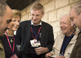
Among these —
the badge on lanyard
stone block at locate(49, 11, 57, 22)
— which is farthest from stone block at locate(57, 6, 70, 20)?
the badge on lanyard

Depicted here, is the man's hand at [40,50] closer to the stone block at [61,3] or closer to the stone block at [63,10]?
the stone block at [63,10]

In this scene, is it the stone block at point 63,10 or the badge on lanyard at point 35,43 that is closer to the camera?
the badge on lanyard at point 35,43

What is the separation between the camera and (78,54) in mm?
839

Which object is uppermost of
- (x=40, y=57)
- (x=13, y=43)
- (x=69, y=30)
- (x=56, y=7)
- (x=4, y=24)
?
(x=56, y=7)

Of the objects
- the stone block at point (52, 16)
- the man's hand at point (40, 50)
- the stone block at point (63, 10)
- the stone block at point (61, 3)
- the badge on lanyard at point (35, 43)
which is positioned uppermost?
the stone block at point (61, 3)

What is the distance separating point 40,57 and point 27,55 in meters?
0.26

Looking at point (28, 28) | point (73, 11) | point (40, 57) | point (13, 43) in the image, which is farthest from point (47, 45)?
point (73, 11)

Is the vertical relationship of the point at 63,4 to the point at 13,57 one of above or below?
above

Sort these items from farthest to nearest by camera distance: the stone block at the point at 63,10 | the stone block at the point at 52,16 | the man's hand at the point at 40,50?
the stone block at the point at 52,16, the stone block at the point at 63,10, the man's hand at the point at 40,50

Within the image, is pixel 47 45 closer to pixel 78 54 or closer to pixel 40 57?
pixel 40 57

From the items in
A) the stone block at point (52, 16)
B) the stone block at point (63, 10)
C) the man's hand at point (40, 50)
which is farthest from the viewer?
the stone block at point (52, 16)

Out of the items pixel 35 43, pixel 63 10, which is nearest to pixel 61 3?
pixel 63 10

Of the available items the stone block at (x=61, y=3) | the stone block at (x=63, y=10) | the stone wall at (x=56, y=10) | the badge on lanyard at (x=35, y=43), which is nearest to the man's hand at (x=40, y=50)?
the badge on lanyard at (x=35, y=43)

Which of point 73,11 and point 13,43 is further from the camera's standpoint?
point 13,43
